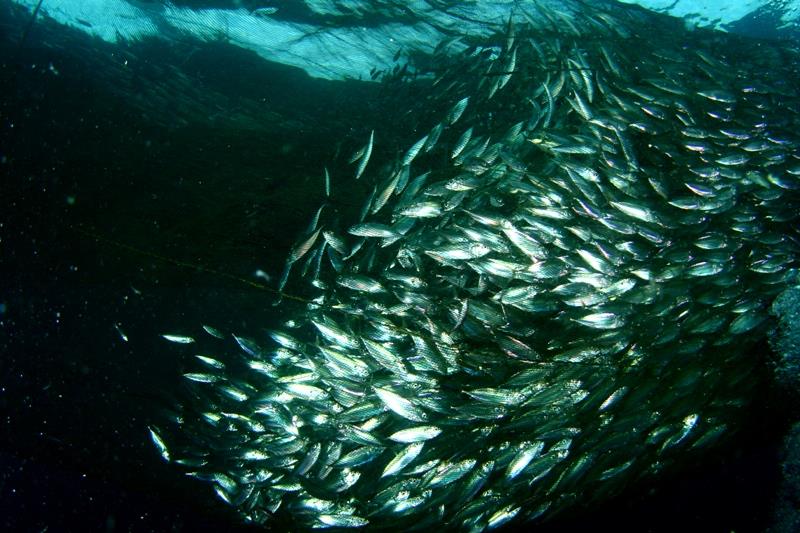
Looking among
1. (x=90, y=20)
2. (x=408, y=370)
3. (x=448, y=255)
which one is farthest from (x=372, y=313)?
(x=90, y=20)

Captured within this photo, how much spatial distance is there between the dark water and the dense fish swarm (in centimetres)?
235

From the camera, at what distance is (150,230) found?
29.8 ft

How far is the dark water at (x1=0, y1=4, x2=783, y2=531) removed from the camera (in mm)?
7738

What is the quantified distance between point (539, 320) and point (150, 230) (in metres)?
7.55

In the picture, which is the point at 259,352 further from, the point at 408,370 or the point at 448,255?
the point at 448,255

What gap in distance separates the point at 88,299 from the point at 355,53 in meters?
8.59

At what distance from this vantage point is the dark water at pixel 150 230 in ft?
25.4

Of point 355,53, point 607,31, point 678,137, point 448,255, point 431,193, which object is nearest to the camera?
point 448,255

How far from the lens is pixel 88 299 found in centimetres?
1117

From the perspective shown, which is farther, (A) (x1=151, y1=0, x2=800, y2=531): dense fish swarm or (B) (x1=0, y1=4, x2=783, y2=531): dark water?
(B) (x1=0, y1=4, x2=783, y2=531): dark water

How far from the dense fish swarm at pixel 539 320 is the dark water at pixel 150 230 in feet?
7.71

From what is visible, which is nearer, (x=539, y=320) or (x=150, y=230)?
(x=539, y=320)

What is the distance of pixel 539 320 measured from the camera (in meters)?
5.79

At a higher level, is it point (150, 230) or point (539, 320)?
point (539, 320)
